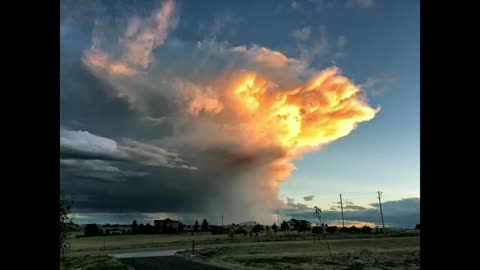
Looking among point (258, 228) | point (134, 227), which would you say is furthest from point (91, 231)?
point (258, 228)

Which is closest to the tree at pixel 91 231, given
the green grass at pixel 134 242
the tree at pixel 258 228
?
the green grass at pixel 134 242

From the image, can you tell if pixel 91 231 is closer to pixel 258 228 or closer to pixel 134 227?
pixel 134 227

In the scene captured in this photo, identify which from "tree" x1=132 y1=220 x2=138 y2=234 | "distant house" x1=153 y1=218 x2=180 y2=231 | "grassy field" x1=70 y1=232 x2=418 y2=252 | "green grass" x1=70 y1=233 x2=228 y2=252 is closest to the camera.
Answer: "green grass" x1=70 y1=233 x2=228 y2=252

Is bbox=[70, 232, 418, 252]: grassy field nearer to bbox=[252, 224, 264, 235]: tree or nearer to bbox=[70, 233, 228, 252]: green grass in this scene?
bbox=[70, 233, 228, 252]: green grass

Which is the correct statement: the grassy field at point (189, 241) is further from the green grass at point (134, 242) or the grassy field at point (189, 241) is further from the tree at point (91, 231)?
the tree at point (91, 231)

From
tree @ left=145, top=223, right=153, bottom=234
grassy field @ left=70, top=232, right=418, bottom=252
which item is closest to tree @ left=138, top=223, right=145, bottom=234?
tree @ left=145, top=223, right=153, bottom=234

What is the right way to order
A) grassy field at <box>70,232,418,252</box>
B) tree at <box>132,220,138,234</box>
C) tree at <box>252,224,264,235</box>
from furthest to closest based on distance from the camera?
tree at <box>132,220,138,234</box> < tree at <box>252,224,264,235</box> < grassy field at <box>70,232,418,252</box>

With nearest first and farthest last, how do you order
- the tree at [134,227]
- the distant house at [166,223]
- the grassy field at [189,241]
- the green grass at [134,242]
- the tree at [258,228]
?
the green grass at [134,242]
the grassy field at [189,241]
the tree at [258,228]
the tree at [134,227]
the distant house at [166,223]
